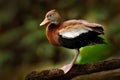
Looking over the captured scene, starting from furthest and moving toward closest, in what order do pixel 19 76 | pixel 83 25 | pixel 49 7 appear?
pixel 49 7 → pixel 19 76 → pixel 83 25

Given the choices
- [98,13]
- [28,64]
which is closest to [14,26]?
[28,64]

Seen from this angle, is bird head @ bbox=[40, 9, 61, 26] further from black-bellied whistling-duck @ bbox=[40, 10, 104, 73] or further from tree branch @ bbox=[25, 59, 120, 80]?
tree branch @ bbox=[25, 59, 120, 80]

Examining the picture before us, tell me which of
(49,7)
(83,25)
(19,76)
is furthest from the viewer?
(49,7)

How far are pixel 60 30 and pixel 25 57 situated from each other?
59.9 inches

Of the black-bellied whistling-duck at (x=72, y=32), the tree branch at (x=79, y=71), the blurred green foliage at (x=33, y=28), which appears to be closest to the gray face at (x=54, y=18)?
the black-bellied whistling-duck at (x=72, y=32)

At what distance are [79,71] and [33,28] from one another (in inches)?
57.4

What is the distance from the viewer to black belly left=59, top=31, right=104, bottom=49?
3.79ft

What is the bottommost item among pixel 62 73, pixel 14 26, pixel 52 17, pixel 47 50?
pixel 62 73

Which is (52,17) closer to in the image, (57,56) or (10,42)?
(57,56)

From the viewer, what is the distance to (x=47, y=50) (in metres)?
2.58

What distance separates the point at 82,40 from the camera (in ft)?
3.83

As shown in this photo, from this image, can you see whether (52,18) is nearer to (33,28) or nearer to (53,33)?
(53,33)

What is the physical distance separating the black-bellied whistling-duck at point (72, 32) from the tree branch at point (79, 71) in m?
0.07

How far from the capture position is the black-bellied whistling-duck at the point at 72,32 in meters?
1.15
